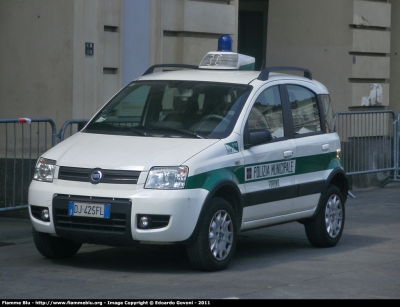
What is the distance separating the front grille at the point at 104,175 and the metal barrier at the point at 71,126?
2314 mm

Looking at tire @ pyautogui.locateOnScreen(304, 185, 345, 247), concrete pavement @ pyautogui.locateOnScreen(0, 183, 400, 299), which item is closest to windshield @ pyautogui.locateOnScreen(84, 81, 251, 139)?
concrete pavement @ pyautogui.locateOnScreen(0, 183, 400, 299)

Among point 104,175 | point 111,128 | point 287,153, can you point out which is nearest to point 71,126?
point 111,128

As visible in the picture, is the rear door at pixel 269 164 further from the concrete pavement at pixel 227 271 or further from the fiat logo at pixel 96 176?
the fiat logo at pixel 96 176

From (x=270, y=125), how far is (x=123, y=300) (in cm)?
281

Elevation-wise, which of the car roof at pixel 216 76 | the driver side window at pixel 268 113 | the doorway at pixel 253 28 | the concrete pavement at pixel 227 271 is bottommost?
the concrete pavement at pixel 227 271

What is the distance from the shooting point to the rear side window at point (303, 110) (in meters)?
8.99

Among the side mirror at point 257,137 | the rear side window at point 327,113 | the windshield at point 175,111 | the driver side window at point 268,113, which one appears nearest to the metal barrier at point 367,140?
the rear side window at point 327,113

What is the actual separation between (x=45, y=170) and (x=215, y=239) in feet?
5.10

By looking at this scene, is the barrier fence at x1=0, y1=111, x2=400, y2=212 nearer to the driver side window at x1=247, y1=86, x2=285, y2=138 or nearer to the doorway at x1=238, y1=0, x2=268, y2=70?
the driver side window at x1=247, y1=86, x2=285, y2=138

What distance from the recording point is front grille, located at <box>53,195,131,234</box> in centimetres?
730

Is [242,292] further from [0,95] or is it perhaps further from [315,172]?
[0,95]

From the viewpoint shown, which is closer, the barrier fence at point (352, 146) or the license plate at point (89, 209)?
the license plate at point (89, 209)

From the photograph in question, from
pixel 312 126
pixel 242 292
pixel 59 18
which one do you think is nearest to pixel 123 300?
pixel 242 292

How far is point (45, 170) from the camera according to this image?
7789 millimetres
